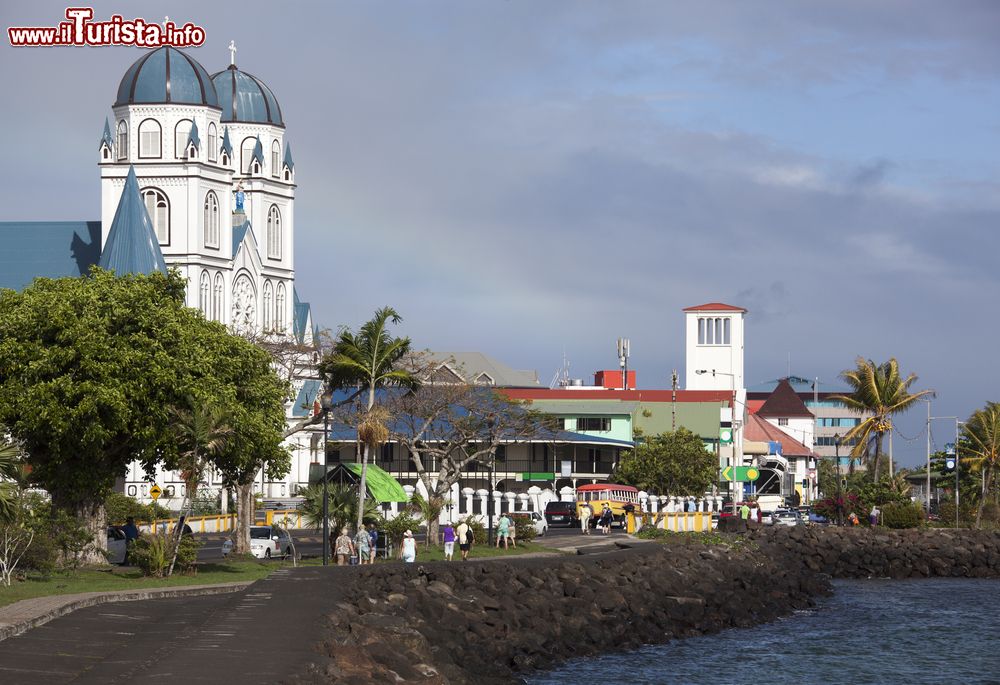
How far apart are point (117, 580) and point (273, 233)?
9554 centimetres

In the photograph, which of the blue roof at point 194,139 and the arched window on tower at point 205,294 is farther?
the arched window on tower at point 205,294

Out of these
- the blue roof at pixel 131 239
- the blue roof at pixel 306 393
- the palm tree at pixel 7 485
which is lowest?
the palm tree at pixel 7 485

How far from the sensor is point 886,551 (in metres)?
66.3

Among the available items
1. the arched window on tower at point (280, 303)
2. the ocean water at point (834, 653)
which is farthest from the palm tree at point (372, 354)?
the arched window on tower at point (280, 303)

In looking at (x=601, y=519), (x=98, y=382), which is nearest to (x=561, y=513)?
(x=601, y=519)

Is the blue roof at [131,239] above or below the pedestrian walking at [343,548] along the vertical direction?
above

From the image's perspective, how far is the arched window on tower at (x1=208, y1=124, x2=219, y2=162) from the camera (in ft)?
373

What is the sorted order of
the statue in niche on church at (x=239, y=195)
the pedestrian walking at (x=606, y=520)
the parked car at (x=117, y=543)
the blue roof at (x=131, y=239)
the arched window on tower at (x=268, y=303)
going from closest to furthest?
the parked car at (x=117, y=543)
the pedestrian walking at (x=606, y=520)
the blue roof at (x=131, y=239)
the arched window on tower at (x=268, y=303)
the statue in niche on church at (x=239, y=195)

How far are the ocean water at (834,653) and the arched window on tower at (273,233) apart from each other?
275ft

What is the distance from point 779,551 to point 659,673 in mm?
27114

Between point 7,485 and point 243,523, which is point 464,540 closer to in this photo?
point 243,523

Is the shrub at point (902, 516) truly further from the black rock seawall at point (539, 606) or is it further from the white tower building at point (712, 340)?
the white tower building at point (712, 340)

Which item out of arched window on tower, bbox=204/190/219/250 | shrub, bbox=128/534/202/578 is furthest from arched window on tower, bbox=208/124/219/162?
shrub, bbox=128/534/202/578

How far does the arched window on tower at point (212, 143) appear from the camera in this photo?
11356 cm
